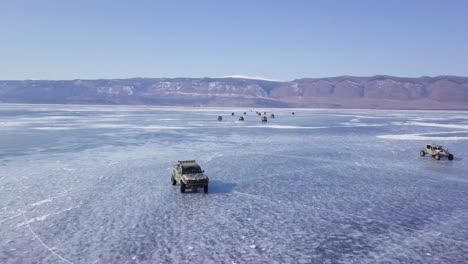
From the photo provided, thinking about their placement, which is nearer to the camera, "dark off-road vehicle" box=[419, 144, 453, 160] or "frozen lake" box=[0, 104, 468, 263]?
"frozen lake" box=[0, 104, 468, 263]

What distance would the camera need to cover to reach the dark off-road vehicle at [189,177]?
72.1 feet

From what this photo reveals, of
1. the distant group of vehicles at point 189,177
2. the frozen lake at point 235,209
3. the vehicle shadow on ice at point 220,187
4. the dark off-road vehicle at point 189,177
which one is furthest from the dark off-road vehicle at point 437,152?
the dark off-road vehicle at point 189,177

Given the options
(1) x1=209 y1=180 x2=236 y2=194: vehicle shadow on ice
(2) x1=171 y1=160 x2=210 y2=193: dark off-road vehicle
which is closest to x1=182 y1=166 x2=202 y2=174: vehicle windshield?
(2) x1=171 y1=160 x2=210 y2=193: dark off-road vehicle

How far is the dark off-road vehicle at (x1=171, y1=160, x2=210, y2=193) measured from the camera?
21969 mm

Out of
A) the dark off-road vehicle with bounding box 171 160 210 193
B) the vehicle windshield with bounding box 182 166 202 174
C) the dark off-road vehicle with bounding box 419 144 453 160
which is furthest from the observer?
the dark off-road vehicle with bounding box 419 144 453 160

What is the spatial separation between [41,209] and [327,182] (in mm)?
15821

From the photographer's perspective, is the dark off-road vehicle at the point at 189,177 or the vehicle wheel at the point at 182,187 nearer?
the dark off-road vehicle at the point at 189,177

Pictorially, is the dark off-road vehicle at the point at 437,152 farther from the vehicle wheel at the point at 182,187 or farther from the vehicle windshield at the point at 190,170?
the vehicle wheel at the point at 182,187

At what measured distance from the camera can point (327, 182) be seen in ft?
84.1

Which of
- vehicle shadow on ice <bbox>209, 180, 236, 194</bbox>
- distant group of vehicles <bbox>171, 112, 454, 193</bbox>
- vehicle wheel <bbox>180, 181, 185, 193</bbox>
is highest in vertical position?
distant group of vehicles <bbox>171, 112, 454, 193</bbox>

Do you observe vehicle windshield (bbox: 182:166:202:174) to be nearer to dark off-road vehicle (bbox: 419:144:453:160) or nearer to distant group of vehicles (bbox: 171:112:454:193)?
distant group of vehicles (bbox: 171:112:454:193)

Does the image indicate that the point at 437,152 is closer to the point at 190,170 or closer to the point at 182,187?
the point at 190,170

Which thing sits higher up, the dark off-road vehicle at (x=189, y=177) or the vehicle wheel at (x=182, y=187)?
the dark off-road vehicle at (x=189, y=177)

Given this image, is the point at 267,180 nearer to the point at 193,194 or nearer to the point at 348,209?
the point at 193,194
